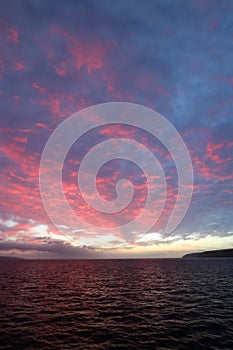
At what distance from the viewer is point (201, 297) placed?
3709 cm

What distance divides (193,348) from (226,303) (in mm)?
19133

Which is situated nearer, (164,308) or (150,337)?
(150,337)

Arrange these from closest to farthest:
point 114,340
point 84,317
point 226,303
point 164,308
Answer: point 114,340 → point 84,317 → point 164,308 → point 226,303

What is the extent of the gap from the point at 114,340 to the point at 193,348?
20.1 feet

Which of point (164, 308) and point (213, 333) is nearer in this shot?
point (213, 333)

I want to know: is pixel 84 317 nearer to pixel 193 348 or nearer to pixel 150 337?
pixel 150 337

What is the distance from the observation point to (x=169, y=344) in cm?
1822

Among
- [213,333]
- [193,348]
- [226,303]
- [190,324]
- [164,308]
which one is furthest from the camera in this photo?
[226,303]

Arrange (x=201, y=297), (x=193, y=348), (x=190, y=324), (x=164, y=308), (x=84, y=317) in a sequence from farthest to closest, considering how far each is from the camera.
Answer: (x=201, y=297)
(x=164, y=308)
(x=84, y=317)
(x=190, y=324)
(x=193, y=348)

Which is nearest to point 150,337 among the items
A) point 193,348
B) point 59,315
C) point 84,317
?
point 193,348

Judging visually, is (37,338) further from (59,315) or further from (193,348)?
(193,348)

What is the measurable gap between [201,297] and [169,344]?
2201 cm

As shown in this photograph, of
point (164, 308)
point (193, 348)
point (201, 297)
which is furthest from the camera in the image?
point (201, 297)

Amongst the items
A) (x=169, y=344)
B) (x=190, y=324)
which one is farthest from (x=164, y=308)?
(x=169, y=344)
